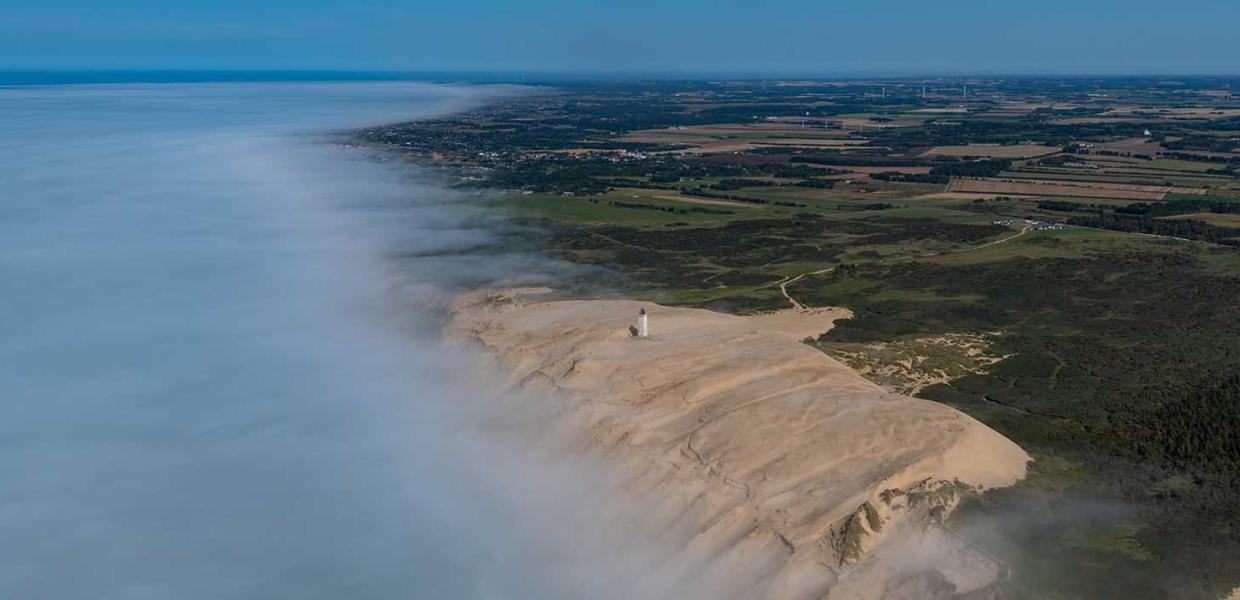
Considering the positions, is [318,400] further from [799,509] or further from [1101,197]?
[1101,197]

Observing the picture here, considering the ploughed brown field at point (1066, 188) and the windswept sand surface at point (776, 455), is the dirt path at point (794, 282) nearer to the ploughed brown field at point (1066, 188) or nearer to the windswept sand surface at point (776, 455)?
the windswept sand surface at point (776, 455)

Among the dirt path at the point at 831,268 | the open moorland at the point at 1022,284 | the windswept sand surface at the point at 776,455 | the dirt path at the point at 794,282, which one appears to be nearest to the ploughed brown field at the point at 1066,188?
the open moorland at the point at 1022,284

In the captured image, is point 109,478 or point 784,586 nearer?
point 784,586

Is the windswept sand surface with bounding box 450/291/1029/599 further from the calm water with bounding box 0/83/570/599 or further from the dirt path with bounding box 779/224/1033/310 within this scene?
the dirt path with bounding box 779/224/1033/310

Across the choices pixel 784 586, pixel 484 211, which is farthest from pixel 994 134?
pixel 784 586

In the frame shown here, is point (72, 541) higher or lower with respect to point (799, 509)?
lower
